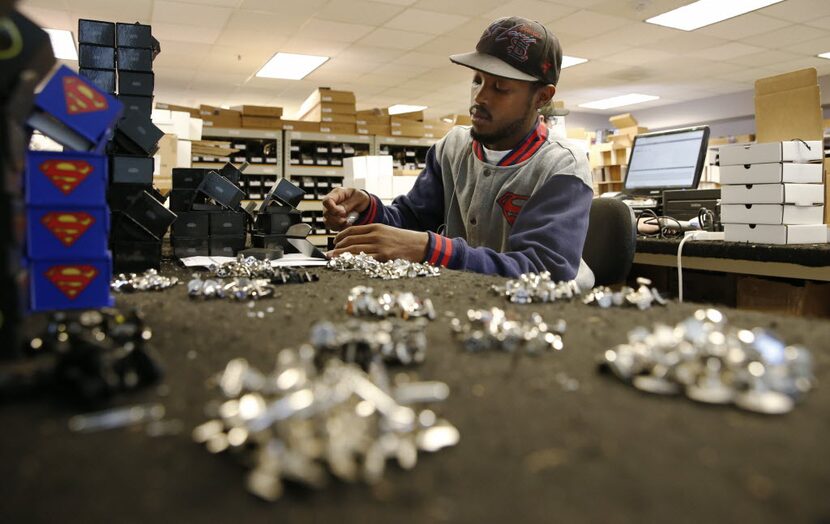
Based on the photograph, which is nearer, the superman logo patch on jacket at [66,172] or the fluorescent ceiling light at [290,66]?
the superman logo patch on jacket at [66,172]

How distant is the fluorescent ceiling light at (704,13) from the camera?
5.32 metres

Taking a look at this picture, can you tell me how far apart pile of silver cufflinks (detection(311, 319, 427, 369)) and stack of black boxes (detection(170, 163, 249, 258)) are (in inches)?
48.3

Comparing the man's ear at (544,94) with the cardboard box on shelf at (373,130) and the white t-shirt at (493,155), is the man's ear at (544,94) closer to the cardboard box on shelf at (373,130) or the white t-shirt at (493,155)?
the white t-shirt at (493,155)

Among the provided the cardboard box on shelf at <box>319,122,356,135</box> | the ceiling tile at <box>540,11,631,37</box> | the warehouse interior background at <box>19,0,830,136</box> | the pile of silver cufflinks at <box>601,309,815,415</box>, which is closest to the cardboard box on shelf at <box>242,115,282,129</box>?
the cardboard box on shelf at <box>319,122,356,135</box>

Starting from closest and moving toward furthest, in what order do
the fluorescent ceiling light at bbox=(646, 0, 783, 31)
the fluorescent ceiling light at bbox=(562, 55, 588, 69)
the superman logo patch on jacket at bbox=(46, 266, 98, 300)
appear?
the superman logo patch on jacket at bbox=(46, 266, 98, 300) < the fluorescent ceiling light at bbox=(646, 0, 783, 31) < the fluorescent ceiling light at bbox=(562, 55, 588, 69)

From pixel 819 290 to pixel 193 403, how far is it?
2.27 metres

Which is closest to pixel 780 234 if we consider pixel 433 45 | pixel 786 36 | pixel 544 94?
pixel 544 94

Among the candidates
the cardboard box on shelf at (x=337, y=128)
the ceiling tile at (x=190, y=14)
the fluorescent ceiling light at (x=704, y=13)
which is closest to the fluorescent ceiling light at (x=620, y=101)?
the fluorescent ceiling light at (x=704, y=13)

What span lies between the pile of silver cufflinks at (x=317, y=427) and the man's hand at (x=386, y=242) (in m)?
0.90

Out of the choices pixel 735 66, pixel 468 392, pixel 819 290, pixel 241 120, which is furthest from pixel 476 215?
pixel 735 66

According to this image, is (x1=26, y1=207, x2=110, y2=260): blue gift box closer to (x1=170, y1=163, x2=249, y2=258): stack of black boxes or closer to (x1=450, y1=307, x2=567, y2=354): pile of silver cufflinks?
(x1=450, y1=307, x2=567, y2=354): pile of silver cufflinks

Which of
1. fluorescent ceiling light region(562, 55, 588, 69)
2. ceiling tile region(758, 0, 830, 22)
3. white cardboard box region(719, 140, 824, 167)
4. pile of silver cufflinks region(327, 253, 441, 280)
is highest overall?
ceiling tile region(758, 0, 830, 22)

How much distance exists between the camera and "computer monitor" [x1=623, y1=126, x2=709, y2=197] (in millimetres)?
3158

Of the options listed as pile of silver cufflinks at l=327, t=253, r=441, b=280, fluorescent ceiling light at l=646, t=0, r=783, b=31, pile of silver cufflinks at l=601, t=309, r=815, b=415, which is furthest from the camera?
fluorescent ceiling light at l=646, t=0, r=783, b=31
